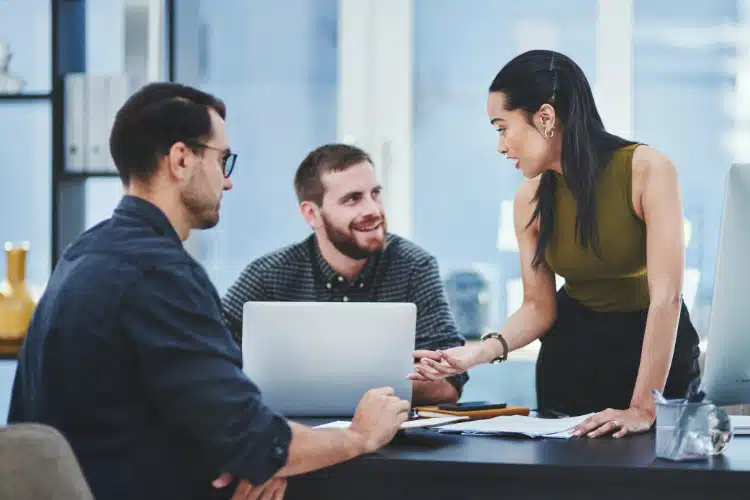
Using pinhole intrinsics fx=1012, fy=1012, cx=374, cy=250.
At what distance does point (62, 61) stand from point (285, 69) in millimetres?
912

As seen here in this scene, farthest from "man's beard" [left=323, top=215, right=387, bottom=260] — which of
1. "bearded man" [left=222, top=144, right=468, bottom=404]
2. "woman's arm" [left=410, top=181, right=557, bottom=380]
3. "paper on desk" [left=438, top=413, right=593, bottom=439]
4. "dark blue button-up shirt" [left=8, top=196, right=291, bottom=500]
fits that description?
"dark blue button-up shirt" [left=8, top=196, right=291, bottom=500]

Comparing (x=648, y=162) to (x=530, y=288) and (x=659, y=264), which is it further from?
(x=530, y=288)

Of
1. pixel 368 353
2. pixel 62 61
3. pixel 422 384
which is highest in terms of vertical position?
pixel 62 61

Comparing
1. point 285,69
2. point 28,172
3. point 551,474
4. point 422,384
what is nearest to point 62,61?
point 28,172

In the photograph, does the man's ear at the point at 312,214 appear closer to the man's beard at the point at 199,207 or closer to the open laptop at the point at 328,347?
the open laptop at the point at 328,347

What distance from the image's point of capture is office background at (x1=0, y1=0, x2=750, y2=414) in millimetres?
3996

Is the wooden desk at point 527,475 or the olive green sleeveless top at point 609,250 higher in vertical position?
the olive green sleeveless top at point 609,250

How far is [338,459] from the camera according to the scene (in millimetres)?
1549

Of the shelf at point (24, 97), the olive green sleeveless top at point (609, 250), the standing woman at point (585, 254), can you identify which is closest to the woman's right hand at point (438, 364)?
the standing woman at point (585, 254)

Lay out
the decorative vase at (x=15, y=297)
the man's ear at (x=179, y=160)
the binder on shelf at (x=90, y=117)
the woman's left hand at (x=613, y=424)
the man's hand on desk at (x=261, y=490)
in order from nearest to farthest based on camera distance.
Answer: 1. the man's hand on desk at (x=261, y=490)
2. the man's ear at (x=179, y=160)
3. the woman's left hand at (x=613, y=424)
4. the decorative vase at (x=15, y=297)
5. the binder on shelf at (x=90, y=117)

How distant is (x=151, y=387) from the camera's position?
1.46 m

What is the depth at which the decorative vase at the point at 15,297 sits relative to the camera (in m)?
3.71

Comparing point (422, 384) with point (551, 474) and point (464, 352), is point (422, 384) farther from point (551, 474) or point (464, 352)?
point (551, 474)

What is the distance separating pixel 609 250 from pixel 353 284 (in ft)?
2.54
